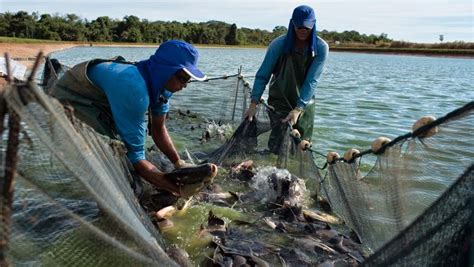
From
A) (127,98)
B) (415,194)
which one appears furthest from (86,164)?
(415,194)

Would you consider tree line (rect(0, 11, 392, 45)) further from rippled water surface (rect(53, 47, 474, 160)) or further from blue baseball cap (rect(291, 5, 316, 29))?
blue baseball cap (rect(291, 5, 316, 29))

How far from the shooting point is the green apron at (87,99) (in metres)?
4.21

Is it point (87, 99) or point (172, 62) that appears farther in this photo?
point (87, 99)

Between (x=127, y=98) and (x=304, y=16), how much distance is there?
125 inches

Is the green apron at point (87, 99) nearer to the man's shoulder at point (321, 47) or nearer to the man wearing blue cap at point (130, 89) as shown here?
the man wearing blue cap at point (130, 89)

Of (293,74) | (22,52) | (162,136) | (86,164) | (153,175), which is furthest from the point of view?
(22,52)

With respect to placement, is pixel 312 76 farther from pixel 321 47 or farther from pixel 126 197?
pixel 126 197

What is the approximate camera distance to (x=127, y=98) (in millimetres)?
3857

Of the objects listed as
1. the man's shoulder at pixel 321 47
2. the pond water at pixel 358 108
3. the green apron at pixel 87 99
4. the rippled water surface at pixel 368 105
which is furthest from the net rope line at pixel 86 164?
the rippled water surface at pixel 368 105

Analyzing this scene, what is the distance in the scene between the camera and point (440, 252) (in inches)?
90.4

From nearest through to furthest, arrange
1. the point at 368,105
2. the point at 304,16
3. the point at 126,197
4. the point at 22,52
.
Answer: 1. the point at 126,197
2. the point at 304,16
3. the point at 368,105
4. the point at 22,52

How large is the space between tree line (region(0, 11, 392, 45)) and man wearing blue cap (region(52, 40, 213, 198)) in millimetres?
74418

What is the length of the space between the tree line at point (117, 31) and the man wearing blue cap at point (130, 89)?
244 feet

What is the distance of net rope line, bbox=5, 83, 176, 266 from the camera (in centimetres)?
212
